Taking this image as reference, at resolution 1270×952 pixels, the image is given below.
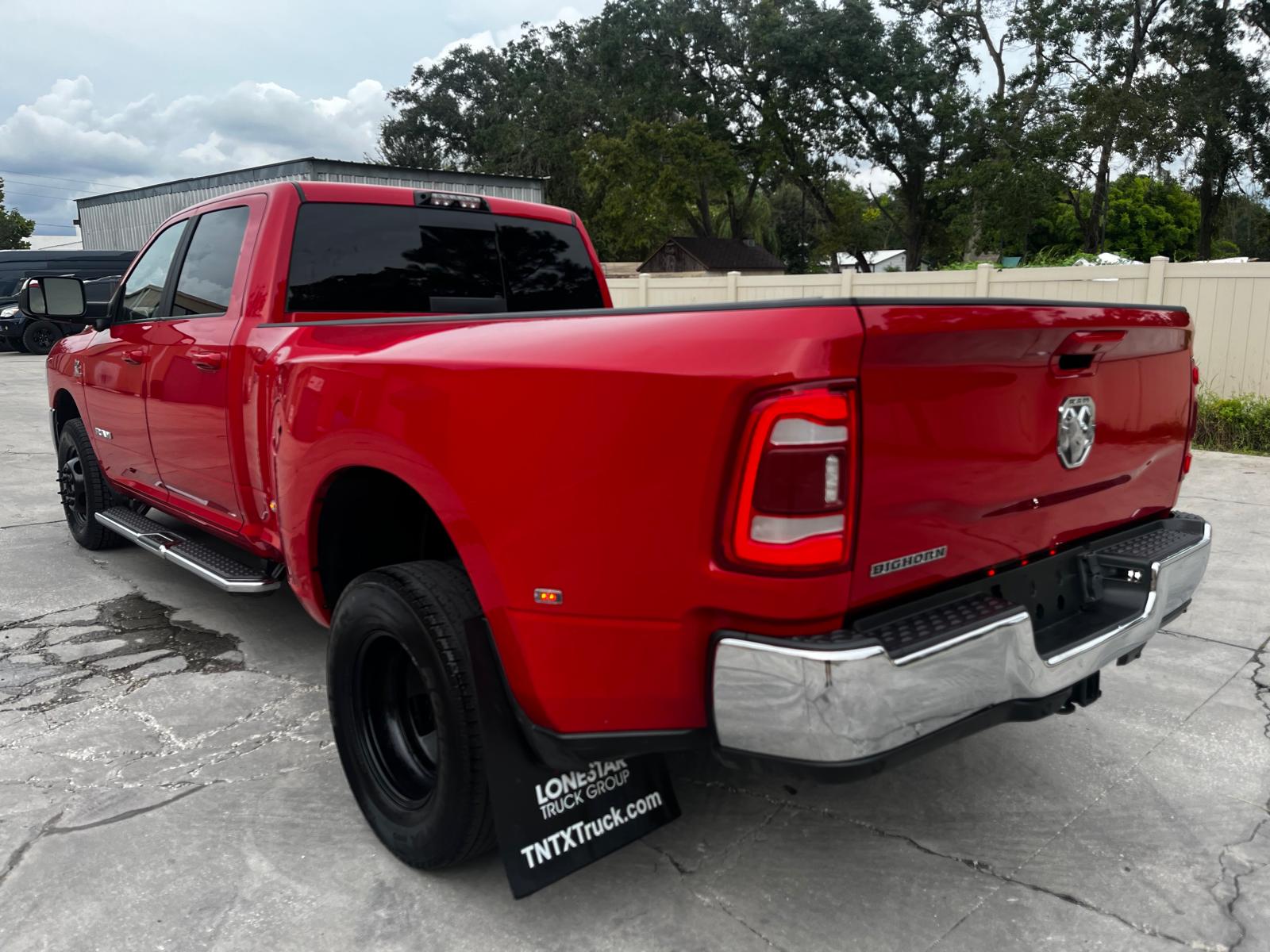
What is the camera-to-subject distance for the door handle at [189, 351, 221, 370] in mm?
3645

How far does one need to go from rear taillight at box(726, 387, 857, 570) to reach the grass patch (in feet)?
29.5

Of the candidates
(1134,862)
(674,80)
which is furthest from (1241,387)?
(674,80)

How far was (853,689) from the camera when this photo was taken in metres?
1.80

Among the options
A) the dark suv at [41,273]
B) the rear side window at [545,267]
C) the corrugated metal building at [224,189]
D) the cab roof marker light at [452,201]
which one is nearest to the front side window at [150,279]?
the cab roof marker light at [452,201]

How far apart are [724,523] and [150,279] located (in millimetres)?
A: 3847

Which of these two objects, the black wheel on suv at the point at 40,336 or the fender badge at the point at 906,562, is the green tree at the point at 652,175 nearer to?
the black wheel on suv at the point at 40,336

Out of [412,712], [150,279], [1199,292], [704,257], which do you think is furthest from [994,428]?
[704,257]

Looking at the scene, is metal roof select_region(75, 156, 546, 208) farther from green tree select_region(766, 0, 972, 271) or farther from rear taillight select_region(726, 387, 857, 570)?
rear taillight select_region(726, 387, 857, 570)

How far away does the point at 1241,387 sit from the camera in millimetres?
10133

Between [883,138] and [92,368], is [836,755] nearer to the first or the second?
[92,368]

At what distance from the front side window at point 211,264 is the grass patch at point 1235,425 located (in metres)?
8.78

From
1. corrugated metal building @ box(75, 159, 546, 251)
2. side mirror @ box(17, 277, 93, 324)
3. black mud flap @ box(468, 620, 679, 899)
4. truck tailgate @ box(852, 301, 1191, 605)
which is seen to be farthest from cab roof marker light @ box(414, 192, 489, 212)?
corrugated metal building @ box(75, 159, 546, 251)

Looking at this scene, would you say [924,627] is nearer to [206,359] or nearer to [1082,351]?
[1082,351]

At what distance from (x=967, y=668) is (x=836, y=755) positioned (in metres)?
0.34
